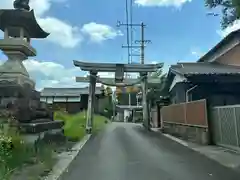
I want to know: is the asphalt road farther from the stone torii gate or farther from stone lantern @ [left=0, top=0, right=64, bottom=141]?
the stone torii gate

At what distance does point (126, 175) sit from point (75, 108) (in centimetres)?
5081

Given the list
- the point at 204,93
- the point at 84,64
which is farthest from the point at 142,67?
the point at 204,93

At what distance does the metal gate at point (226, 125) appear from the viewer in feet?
41.1

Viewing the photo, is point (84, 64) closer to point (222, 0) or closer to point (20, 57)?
point (20, 57)

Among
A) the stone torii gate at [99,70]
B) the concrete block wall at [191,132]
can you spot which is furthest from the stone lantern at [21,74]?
the stone torii gate at [99,70]

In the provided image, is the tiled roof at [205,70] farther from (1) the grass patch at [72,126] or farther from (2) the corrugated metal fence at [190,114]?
(1) the grass patch at [72,126]

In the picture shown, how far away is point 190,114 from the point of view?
60.8 feet

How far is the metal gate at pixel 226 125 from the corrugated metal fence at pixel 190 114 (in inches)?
26.9

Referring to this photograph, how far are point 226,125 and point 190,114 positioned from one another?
5.03 m

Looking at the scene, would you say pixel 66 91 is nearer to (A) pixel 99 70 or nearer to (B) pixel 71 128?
(A) pixel 99 70

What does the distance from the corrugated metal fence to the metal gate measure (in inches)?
26.9

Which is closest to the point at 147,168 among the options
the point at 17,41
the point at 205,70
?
the point at 17,41

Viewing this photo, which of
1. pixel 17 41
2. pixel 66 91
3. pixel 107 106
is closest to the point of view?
pixel 17 41

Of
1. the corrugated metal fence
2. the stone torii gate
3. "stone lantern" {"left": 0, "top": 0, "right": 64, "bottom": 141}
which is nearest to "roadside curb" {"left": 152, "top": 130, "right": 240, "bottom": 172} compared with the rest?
the corrugated metal fence
